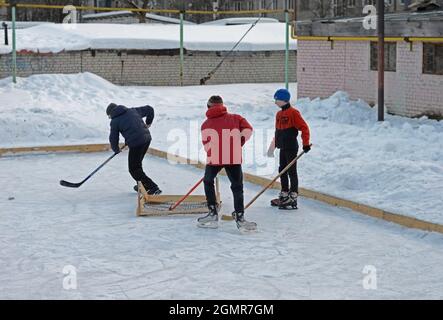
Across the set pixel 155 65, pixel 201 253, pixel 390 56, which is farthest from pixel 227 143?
pixel 155 65

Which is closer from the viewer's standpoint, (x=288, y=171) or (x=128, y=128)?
(x=288, y=171)

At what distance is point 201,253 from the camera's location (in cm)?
762

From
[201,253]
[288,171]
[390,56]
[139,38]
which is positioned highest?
[139,38]

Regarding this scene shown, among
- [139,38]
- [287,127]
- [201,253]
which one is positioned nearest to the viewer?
[201,253]

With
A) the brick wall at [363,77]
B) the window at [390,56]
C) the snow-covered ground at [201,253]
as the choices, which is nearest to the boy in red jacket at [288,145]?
the snow-covered ground at [201,253]

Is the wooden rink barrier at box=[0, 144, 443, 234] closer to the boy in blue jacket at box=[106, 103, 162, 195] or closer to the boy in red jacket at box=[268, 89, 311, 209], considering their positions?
the boy in red jacket at box=[268, 89, 311, 209]

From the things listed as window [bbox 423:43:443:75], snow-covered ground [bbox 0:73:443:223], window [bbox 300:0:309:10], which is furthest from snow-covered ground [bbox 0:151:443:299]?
window [bbox 300:0:309:10]

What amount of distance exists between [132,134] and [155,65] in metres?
15.4

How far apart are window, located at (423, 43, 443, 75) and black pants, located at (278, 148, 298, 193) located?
684 cm

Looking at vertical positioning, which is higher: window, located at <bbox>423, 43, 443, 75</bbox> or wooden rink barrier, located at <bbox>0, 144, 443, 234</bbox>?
window, located at <bbox>423, 43, 443, 75</bbox>

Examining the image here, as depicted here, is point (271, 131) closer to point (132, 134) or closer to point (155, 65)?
point (132, 134)

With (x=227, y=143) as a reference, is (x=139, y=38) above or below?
above

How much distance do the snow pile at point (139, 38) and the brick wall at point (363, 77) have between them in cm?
683

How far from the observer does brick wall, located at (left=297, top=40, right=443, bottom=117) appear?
1588cm
